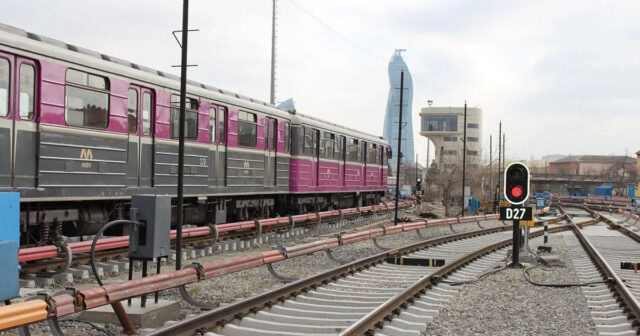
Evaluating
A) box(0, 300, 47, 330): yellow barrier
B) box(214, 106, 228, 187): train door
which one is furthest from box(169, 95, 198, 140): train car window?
box(0, 300, 47, 330): yellow barrier

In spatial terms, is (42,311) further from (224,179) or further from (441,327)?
(224,179)

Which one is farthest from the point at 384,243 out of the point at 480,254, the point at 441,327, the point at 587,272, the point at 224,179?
the point at 441,327

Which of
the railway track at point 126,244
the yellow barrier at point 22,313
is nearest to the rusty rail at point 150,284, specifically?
the yellow barrier at point 22,313

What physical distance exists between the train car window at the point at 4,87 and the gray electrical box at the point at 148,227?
3.51 metres

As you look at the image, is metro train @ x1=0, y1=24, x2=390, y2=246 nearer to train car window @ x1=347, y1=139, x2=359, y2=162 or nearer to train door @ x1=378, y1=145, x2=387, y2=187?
train car window @ x1=347, y1=139, x2=359, y2=162

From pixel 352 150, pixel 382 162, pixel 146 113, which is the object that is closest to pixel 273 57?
pixel 382 162

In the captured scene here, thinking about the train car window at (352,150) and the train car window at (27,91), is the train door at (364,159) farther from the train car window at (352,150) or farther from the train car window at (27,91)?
the train car window at (27,91)

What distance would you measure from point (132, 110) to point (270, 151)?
24.7ft

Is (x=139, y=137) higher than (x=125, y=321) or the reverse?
higher

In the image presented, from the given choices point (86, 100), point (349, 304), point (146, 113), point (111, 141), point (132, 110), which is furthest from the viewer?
point (146, 113)

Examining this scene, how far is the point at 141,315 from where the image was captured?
24.1ft

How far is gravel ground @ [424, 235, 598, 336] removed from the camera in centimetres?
791

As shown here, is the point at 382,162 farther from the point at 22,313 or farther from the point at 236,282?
the point at 22,313

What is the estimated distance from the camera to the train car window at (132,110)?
1372 cm
